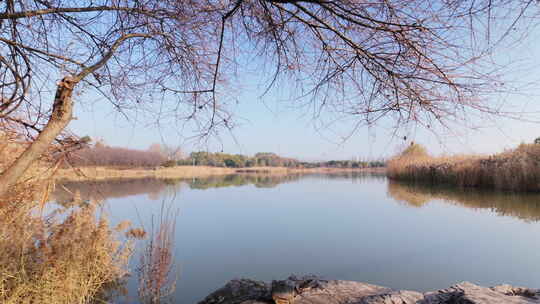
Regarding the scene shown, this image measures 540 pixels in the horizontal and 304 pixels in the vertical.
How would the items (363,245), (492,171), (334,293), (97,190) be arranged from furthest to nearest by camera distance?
(492,171) → (363,245) → (334,293) → (97,190)

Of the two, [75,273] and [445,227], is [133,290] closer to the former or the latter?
[75,273]

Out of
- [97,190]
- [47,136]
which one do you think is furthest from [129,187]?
[47,136]

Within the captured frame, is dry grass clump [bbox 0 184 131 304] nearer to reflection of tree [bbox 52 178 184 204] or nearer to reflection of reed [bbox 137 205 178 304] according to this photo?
reflection of tree [bbox 52 178 184 204]

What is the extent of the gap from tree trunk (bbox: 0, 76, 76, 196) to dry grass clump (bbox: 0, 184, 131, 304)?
1391 millimetres

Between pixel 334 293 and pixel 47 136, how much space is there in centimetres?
196

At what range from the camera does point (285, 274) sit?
3.03 m

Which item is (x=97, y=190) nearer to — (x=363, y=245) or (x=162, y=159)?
(x=162, y=159)

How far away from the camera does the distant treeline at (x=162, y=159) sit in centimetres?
145

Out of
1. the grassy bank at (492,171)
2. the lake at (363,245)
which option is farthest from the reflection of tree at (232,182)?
the lake at (363,245)

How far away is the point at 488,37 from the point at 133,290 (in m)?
3.71

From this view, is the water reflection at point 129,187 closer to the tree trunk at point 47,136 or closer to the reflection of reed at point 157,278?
the tree trunk at point 47,136

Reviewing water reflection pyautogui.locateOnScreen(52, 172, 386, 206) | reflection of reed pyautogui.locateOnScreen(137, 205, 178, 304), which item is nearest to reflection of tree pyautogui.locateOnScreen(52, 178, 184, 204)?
water reflection pyautogui.locateOnScreen(52, 172, 386, 206)

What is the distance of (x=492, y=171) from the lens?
30.2ft

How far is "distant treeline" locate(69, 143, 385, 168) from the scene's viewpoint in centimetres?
145
